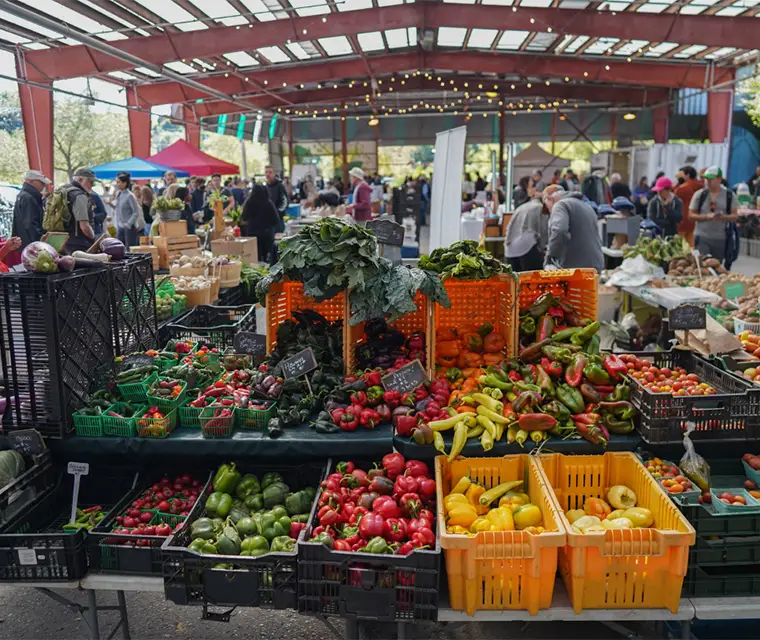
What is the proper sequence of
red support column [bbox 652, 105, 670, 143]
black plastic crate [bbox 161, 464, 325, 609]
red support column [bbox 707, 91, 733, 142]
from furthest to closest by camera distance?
red support column [bbox 652, 105, 670, 143], red support column [bbox 707, 91, 733, 142], black plastic crate [bbox 161, 464, 325, 609]

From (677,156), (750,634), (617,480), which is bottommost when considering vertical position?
(750,634)

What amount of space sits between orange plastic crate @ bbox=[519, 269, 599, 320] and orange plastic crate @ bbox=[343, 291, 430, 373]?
595 millimetres

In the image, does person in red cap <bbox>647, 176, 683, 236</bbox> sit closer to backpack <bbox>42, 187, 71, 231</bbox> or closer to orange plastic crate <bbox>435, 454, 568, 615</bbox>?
backpack <bbox>42, 187, 71, 231</bbox>

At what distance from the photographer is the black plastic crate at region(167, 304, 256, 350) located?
4.94m

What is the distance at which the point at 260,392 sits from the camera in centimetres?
359

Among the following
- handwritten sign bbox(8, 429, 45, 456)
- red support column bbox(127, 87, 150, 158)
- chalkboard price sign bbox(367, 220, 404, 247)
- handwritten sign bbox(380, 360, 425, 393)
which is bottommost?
handwritten sign bbox(8, 429, 45, 456)

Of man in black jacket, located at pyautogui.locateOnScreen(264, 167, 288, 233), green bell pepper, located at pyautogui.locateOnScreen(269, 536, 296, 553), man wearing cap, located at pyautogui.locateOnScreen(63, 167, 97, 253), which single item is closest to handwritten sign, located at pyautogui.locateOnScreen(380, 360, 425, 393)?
green bell pepper, located at pyautogui.locateOnScreen(269, 536, 296, 553)

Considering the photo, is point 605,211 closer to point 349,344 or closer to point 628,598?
point 349,344

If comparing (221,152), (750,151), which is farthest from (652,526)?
(221,152)

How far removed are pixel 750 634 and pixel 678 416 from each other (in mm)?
962

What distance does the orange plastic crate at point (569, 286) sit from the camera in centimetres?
415

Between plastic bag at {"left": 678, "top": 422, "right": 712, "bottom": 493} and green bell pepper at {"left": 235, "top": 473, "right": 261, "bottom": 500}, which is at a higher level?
plastic bag at {"left": 678, "top": 422, "right": 712, "bottom": 493}

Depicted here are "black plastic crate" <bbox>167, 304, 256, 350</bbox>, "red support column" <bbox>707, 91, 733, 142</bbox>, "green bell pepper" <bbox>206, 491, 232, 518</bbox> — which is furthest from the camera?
"red support column" <bbox>707, 91, 733, 142</bbox>

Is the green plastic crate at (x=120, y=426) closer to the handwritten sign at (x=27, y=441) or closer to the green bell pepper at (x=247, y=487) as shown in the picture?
the handwritten sign at (x=27, y=441)
